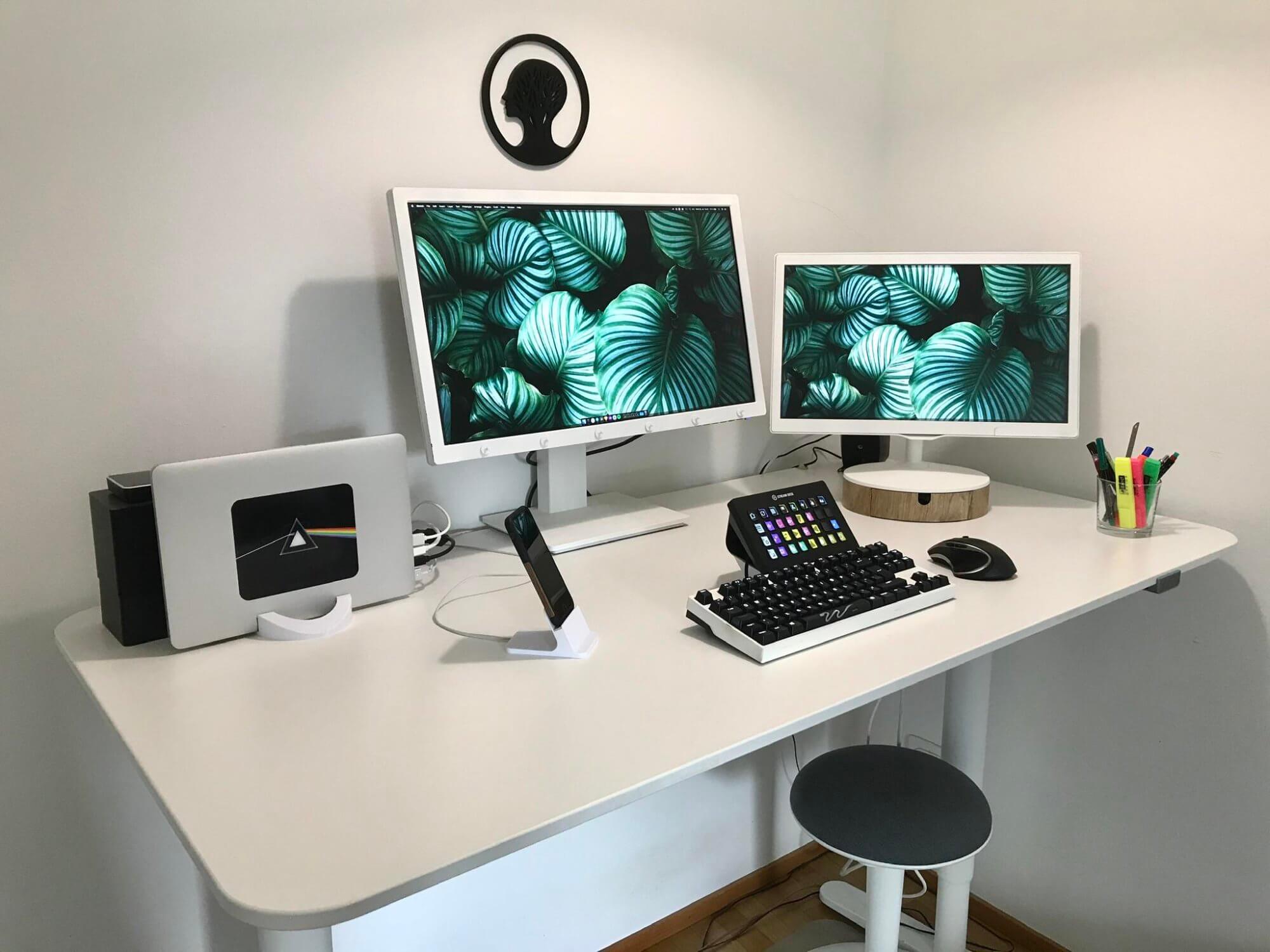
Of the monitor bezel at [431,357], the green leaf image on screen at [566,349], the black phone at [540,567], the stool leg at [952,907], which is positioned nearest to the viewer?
the black phone at [540,567]

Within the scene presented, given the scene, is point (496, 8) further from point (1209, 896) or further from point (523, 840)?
point (1209, 896)

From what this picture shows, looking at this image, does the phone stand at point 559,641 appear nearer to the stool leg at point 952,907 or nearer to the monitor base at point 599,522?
the monitor base at point 599,522

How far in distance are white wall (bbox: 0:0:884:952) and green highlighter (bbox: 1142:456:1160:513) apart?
0.98m

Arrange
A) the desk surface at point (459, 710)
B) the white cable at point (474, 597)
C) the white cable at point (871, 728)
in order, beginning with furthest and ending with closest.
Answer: the white cable at point (871, 728), the white cable at point (474, 597), the desk surface at point (459, 710)

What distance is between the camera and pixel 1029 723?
1.92 metres

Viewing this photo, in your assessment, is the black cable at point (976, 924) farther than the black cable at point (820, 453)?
No

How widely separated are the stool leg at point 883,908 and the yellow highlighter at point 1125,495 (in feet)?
2.16

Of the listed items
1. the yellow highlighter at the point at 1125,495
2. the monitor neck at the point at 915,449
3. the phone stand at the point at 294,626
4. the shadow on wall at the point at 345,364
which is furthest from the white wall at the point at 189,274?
the yellow highlighter at the point at 1125,495

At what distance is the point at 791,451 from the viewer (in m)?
2.06

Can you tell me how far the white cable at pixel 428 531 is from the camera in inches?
55.9

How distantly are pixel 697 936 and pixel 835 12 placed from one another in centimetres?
196

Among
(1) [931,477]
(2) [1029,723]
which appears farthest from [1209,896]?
(1) [931,477]

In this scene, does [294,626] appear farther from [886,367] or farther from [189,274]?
[886,367]

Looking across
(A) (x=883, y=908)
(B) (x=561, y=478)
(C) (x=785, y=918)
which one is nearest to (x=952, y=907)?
(A) (x=883, y=908)
